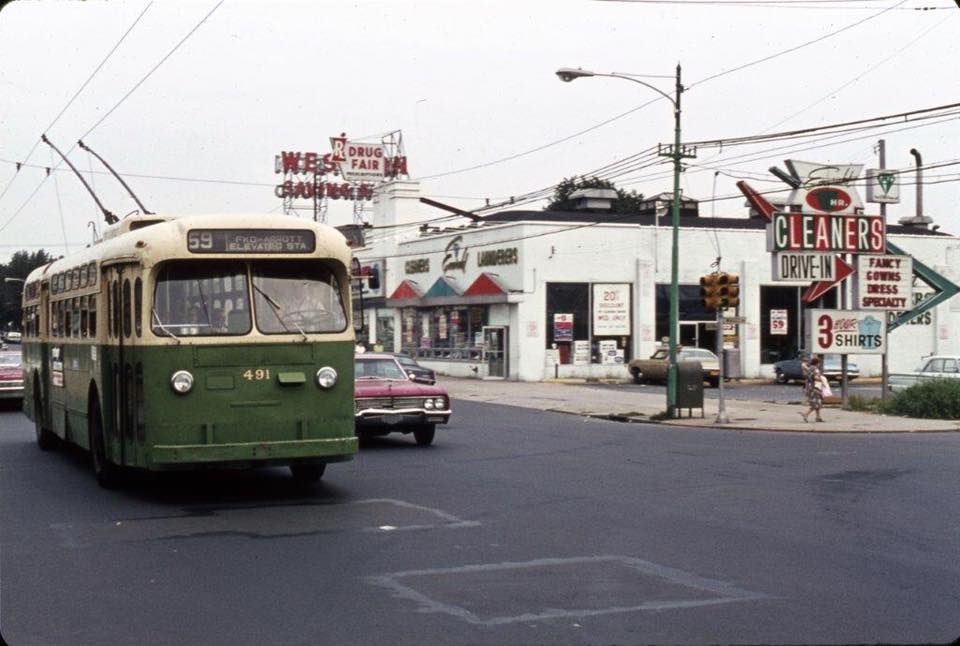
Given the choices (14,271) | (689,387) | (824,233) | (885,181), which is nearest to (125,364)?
(689,387)

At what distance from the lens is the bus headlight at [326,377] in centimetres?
1402

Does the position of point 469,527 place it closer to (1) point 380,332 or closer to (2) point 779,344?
(2) point 779,344

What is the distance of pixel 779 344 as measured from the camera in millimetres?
57344

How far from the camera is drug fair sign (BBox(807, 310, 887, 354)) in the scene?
3431 cm

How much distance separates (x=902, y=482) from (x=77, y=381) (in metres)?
10.8

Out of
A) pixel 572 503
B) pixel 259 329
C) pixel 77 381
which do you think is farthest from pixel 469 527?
pixel 77 381

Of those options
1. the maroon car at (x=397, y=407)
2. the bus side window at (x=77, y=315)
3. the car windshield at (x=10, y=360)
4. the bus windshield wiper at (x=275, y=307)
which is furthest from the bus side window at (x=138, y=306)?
the car windshield at (x=10, y=360)

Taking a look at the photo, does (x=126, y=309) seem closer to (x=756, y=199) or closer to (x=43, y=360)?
(x=43, y=360)

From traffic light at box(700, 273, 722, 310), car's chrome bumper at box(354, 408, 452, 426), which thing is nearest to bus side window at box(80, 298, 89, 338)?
car's chrome bumper at box(354, 408, 452, 426)

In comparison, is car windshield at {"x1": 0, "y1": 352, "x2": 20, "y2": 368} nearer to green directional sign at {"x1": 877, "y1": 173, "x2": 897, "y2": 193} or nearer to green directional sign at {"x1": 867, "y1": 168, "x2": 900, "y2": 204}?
green directional sign at {"x1": 867, "y1": 168, "x2": 900, "y2": 204}

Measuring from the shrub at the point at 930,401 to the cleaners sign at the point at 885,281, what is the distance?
3480mm

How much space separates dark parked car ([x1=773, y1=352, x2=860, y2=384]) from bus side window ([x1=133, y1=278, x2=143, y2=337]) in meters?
40.8

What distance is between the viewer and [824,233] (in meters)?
35.1

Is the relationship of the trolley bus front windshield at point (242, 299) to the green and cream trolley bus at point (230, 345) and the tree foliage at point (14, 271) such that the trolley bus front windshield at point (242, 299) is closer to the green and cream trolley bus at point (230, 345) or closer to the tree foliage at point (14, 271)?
the green and cream trolley bus at point (230, 345)
